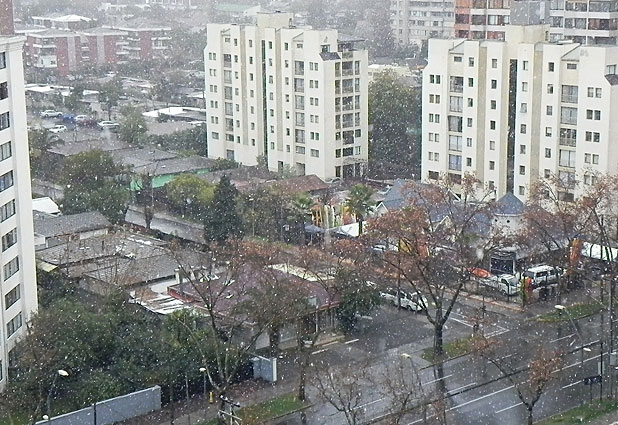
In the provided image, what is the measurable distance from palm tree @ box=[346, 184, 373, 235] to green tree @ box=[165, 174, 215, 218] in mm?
3134

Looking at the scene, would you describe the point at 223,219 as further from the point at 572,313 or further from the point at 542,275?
the point at 572,313

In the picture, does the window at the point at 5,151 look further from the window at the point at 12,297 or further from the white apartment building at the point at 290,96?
the white apartment building at the point at 290,96

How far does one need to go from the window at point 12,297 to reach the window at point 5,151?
1.54 meters

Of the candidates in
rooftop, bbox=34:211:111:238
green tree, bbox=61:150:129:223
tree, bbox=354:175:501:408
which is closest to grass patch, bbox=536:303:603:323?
tree, bbox=354:175:501:408

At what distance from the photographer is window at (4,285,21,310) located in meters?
12.0

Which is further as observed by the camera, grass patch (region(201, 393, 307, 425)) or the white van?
the white van

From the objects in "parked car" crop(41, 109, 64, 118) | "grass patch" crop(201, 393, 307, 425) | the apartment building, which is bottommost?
"grass patch" crop(201, 393, 307, 425)

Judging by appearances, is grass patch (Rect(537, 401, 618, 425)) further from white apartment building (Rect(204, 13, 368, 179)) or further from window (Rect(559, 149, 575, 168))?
white apartment building (Rect(204, 13, 368, 179))

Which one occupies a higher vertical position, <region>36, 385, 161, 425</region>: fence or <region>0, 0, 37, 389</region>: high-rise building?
<region>0, 0, 37, 389</region>: high-rise building

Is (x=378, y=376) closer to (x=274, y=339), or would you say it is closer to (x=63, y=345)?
(x=274, y=339)

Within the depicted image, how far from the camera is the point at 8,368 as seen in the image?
11.8m

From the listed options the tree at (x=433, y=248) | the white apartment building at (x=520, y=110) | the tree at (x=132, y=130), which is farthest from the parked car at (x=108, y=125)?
the tree at (x=433, y=248)

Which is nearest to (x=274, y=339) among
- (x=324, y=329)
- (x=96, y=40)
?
(x=324, y=329)

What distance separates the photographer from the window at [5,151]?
11.9 metres
